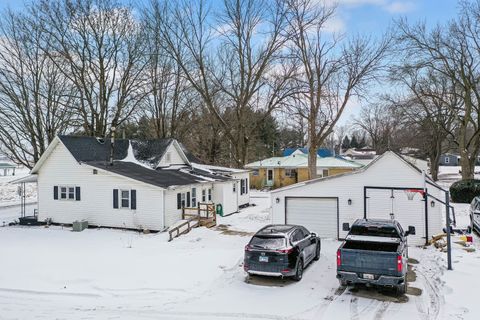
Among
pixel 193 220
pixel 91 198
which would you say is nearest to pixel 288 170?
pixel 193 220

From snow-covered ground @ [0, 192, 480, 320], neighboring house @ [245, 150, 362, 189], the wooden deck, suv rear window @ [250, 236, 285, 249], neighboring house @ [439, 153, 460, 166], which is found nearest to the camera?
snow-covered ground @ [0, 192, 480, 320]

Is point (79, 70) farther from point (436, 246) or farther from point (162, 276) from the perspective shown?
point (436, 246)

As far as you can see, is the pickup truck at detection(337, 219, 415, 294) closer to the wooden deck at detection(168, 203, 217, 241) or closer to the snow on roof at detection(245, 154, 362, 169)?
the wooden deck at detection(168, 203, 217, 241)

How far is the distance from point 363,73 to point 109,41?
71.9 feet

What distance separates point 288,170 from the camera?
4962cm

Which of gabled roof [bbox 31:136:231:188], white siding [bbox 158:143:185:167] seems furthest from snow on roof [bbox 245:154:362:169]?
white siding [bbox 158:143:185:167]

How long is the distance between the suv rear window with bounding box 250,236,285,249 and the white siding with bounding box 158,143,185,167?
17572 mm

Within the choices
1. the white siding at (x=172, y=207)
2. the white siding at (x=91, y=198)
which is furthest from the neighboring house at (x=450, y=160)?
the white siding at (x=91, y=198)

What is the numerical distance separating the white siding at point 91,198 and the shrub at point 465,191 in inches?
906

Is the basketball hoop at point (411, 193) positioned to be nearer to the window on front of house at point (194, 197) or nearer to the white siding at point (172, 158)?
the window on front of house at point (194, 197)

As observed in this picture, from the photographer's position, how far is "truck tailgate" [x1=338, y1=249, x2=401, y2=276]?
11.1 meters

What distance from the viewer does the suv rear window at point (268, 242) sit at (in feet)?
42.1

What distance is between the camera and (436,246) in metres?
16.9

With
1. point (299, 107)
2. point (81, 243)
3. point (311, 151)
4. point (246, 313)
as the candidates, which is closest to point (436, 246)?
point (246, 313)
